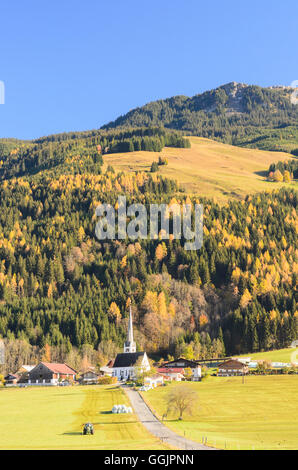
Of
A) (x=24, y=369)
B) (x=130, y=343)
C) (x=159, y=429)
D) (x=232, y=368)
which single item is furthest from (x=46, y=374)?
(x=159, y=429)

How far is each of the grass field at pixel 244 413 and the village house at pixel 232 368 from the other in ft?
40.4

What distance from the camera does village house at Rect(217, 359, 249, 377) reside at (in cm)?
14662

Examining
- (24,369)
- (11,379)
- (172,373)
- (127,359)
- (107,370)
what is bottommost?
(107,370)

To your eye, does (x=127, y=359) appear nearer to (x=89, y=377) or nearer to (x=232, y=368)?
(x=89, y=377)

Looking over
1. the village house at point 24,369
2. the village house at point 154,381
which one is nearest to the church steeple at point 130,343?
the village house at point 24,369

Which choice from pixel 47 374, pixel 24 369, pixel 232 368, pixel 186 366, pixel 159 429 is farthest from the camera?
pixel 24 369

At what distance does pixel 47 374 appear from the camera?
159 metres

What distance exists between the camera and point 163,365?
165500 millimetres

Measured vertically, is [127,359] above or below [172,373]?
above

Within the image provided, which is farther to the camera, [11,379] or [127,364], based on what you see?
[11,379]

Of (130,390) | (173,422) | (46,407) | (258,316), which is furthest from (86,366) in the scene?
(173,422)

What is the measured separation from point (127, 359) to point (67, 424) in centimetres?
9094

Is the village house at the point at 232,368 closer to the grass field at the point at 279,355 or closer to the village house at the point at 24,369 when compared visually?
the grass field at the point at 279,355

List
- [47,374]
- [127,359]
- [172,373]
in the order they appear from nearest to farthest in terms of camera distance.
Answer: [172,373]
[47,374]
[127,359]
